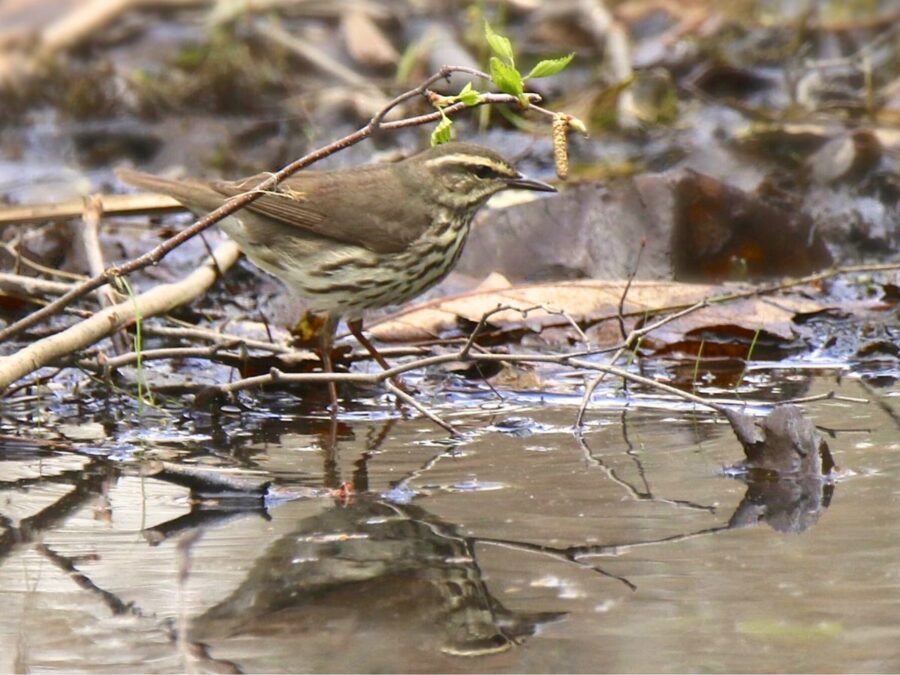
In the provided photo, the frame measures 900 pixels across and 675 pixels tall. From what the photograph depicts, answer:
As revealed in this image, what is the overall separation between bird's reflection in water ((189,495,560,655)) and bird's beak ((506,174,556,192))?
2763 millimetres

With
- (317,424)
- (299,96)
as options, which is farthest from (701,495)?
(299,96)

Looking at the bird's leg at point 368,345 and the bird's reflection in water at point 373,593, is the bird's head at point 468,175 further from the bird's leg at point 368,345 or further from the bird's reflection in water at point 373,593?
the bird's reflection in water at point 373,593

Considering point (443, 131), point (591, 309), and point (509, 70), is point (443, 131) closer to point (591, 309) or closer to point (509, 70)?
point (509, 70)

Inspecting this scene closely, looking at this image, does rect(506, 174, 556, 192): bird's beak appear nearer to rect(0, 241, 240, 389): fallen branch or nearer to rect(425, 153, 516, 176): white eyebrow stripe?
rect(425, 153, 516, 176): white eyebrow stripe

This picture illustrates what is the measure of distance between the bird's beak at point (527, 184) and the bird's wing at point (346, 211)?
457 mm

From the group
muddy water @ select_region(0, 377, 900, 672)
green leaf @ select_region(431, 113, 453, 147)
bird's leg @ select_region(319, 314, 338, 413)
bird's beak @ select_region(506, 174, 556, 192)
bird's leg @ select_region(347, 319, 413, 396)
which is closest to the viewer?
muddy water @ select_region(0, 377, 900, 672)

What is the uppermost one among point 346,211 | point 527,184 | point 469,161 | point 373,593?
point 469,161

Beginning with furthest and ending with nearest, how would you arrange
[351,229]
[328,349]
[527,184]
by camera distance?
[527,184]
[351,229]
[328,349]

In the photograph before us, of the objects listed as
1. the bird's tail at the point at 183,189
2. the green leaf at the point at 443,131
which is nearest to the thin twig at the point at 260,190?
the green leaf at the point at 443,131

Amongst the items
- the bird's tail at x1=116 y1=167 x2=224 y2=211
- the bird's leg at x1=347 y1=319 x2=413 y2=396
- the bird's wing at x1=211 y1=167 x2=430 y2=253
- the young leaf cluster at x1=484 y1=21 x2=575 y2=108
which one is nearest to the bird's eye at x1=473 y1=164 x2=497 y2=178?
the bird's wing at x1=211 y1=167 x2=430 y2=253

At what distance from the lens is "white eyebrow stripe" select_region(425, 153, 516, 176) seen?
7.01m

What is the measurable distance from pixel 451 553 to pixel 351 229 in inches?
114

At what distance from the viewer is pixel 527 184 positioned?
6.95 meters

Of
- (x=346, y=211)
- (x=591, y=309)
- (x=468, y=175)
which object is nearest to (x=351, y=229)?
(x=346, y=211)
